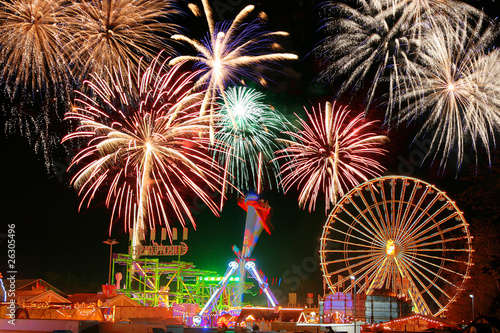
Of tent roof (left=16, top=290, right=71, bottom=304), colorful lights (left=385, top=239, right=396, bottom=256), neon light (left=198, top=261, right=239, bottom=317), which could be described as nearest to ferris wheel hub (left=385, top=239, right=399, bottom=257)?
colorful lights (left=385, top=239, right=396, bottom=256)

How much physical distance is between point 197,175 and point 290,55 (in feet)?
36.4

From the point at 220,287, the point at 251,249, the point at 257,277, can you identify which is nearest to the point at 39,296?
the point at 220,287

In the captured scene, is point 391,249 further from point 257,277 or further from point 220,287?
point 257,277

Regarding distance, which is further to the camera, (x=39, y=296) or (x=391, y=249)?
(x=39, y=296)

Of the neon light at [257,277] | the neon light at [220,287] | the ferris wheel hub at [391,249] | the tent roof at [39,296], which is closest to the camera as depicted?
the ferris wheel hub at [391,249]

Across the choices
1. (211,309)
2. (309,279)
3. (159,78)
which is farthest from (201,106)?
(309,279)

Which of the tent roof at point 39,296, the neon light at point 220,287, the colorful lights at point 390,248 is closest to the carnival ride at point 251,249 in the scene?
the neon light at point 220,287

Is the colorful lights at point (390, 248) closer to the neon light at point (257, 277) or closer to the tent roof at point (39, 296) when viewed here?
the neon light at point (257, 277)

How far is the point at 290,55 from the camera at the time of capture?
3216 centimetres

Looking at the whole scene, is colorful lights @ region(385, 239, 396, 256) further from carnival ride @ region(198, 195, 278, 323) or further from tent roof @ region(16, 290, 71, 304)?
tent roof @ region(16, 290, 71, 304)

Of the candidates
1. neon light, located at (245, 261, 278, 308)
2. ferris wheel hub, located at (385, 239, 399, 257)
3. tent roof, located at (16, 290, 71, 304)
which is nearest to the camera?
ferris wheel hub, located at (385, 239, 399, 257)

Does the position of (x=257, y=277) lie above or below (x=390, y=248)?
below

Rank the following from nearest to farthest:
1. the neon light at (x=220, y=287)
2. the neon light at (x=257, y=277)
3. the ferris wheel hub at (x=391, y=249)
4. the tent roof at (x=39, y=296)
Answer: the ferris wheel hub at (x=391, y=249)
the tent roof at (x=39, y=296)
the neon light at (x=220, y=287)
the neon light at (x=257, y=277)

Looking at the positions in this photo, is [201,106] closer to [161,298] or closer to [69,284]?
[161,298]
